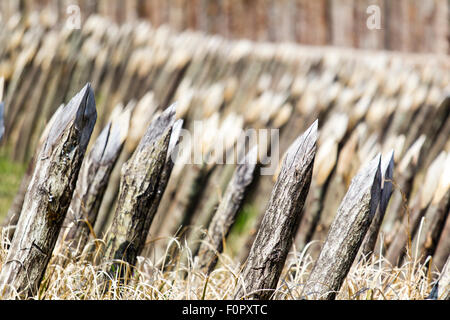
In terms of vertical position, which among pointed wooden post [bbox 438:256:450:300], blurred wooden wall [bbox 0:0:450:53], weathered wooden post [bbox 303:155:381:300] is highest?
blurred wooden wall [bbox 0:0:450:53]

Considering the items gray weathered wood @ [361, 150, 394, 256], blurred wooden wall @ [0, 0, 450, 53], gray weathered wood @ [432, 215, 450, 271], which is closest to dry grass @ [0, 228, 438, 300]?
gray weathered wood @ [361, 150, 394, 256]

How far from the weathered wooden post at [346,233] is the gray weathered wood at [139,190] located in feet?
1.78

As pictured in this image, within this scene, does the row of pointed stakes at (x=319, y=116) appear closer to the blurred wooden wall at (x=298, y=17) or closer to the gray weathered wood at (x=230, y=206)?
the gray weathered wood at (x=230, y=206)

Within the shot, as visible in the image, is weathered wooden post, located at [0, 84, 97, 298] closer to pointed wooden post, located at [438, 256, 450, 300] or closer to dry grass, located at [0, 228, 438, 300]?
dry grass, located at [0, 228, 438, 300]

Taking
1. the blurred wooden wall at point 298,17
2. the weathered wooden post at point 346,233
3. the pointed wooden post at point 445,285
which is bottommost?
the pointed wooden post at point 445,285

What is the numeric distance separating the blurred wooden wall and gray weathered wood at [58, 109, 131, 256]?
202 inches

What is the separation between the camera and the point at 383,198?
5.66 feet

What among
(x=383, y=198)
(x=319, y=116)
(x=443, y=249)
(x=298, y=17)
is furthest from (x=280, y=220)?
(x=298, y=17)

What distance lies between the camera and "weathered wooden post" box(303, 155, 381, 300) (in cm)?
154

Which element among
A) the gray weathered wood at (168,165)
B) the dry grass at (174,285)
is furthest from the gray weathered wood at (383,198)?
the gray weathered wood at (168,165)

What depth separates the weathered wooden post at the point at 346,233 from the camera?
5.06ft

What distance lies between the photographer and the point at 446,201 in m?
1.96
